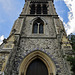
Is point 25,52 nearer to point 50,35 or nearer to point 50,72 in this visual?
point 50,72

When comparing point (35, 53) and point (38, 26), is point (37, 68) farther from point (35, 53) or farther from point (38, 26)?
point (38, 26)

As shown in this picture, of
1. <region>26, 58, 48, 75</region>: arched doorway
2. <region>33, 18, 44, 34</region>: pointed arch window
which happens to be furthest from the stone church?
<region>33, 18, 44, 34</region>: pointed arch window

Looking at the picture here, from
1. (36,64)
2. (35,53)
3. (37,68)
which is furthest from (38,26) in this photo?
(37,68)

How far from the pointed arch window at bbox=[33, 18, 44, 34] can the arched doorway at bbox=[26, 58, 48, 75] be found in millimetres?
3465

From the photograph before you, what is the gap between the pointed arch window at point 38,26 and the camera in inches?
372

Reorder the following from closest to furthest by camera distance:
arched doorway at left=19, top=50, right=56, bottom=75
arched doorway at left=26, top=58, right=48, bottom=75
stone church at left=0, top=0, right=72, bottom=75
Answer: stone church at left=0, top=0, right=72, bottom=75 → arched doorway at left=19, top=50, right=56, bottom=75 → arched doorway at left=26, top=58, right=48, bottom=75

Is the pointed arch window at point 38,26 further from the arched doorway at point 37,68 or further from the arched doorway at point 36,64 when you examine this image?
the arched doorway at point 37,68

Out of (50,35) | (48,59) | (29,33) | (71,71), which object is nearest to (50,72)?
(48,59)

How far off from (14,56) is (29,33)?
3058mm

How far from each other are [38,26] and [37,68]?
4.77m

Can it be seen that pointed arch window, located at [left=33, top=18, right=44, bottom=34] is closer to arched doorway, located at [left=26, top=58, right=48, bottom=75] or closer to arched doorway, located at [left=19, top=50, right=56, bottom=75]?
arched doorway, located at [left=19, top=50, right=56, bottom=75]

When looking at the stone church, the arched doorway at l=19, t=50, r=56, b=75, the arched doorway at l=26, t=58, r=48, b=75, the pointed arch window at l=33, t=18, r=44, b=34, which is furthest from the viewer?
the pointed arch window at l=33, t=18, r=44, b=34

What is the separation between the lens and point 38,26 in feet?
31.6

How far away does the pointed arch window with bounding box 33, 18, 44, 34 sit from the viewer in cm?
945
